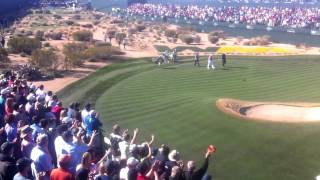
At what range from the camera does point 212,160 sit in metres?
18.8

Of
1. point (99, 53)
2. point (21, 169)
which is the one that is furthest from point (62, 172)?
point (99, 53)

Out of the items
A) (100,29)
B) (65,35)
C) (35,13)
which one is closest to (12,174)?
(65,35)

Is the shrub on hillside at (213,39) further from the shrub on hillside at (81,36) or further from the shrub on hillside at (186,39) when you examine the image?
the shrub on hillside at (81,36)

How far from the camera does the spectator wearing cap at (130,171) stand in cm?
1030

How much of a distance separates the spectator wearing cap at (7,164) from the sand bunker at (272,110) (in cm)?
1613

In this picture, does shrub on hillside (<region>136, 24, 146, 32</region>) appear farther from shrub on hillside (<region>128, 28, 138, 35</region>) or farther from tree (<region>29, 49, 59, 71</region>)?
tree (<region>29, 49, 59, 71</region>)

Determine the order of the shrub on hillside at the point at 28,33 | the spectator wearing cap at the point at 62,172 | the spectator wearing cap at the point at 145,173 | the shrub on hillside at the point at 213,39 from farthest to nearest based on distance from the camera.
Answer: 1. the shrub on hillside at the point at 28,33
2. the shrub on hillside at the point at 213,39
3. the spectator wearing cap at the point at 145,173
4. the spectator wearing cap at the point at 62,172

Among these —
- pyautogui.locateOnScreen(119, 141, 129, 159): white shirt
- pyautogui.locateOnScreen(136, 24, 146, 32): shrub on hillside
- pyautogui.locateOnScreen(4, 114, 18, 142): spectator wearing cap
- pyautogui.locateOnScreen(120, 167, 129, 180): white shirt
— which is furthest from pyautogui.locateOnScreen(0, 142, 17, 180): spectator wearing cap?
pyautogui.locateOnScreen(136, 24, 146, 32): shrub on hillside

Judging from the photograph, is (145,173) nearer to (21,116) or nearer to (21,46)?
(21,116)

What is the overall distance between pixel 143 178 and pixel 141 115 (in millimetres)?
14851

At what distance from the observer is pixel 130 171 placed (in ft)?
33.9

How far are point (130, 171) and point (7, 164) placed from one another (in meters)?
2.48

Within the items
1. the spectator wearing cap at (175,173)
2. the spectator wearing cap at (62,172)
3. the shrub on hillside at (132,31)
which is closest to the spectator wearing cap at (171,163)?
the spectator wearing cap at (175,173)

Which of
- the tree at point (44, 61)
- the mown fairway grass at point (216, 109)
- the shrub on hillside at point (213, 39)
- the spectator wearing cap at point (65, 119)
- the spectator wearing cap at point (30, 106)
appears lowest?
the mown fairway grass at point (216, 109)
